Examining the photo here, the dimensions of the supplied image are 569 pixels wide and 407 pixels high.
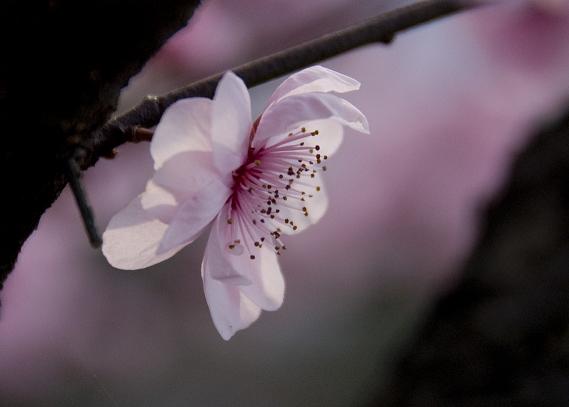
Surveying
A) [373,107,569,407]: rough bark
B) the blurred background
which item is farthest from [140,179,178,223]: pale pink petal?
the blurred background

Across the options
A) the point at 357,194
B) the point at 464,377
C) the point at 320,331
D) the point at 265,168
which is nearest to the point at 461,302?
the point at 464,377

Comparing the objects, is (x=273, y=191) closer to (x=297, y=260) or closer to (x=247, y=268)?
(x=247, y=268)

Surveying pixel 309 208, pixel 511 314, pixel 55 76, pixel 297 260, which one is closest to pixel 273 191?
pixel 309 208

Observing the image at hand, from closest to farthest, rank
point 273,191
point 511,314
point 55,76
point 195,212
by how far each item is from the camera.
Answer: point 55,76 < point 195,212 < point 273,191 < point 511,314

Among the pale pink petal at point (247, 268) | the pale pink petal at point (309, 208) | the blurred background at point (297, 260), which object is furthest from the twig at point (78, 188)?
the blurred background at point (297, 260)

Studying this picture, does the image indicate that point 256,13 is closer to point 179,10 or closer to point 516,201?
point 516,201

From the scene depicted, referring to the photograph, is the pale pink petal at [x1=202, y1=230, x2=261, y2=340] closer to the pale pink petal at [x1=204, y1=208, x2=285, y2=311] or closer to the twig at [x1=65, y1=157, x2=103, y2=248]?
the pale pink petal at [x1=204, y1=208, x2=285, y2=311]
